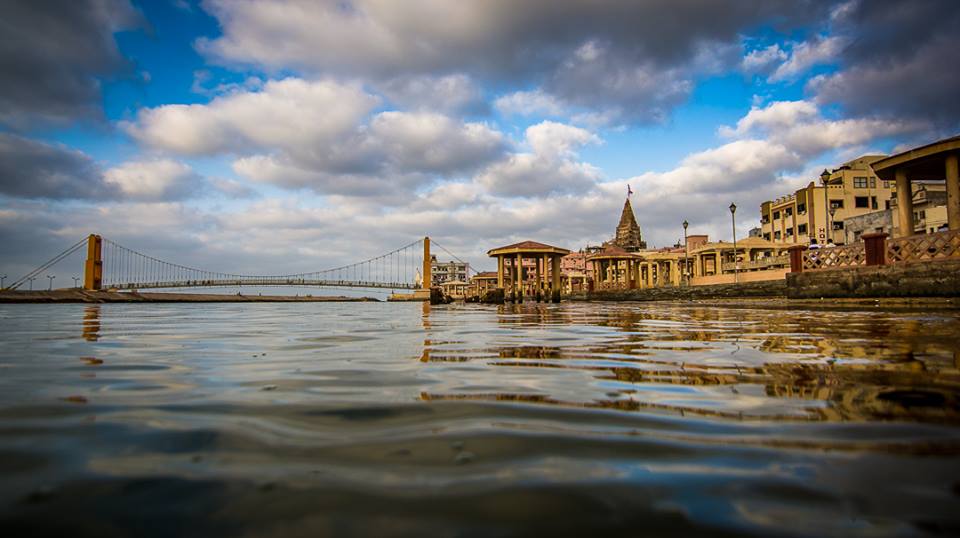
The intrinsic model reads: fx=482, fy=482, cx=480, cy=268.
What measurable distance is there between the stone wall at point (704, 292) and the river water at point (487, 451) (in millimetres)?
17881

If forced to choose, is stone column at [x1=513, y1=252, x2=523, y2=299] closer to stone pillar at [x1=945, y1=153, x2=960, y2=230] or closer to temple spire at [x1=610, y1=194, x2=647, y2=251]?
stone pillar at [x1=945, y1=153, x2=960, y2=230]

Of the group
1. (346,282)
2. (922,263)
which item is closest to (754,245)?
(922,263)

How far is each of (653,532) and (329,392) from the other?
57.3 inches

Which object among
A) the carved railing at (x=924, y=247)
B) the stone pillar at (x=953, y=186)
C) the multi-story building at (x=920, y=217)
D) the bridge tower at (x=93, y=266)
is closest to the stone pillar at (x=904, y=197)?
the stone pillar at (x=953, y=186)

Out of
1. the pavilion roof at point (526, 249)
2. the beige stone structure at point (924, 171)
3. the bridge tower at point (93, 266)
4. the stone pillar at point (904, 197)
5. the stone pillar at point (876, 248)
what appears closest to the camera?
the stone pillar at point (876, 248)

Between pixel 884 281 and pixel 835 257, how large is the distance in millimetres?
1847

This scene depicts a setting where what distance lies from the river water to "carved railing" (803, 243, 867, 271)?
12.0 m

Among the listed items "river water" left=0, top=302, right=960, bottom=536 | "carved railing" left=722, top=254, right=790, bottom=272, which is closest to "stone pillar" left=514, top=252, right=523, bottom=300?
Answer: "carved railing" left=722, top=254, right=790, bottom=272

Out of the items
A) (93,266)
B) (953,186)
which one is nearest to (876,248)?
(953,186)

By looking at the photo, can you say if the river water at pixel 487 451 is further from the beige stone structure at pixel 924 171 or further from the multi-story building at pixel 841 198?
the multi-story building at pixel 841 198

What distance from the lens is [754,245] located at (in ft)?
96.9

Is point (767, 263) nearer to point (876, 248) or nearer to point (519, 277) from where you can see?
point (519, 277)

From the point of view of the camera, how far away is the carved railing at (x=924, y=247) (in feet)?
33.0

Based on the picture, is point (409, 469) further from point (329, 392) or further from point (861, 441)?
point (861, 441)
